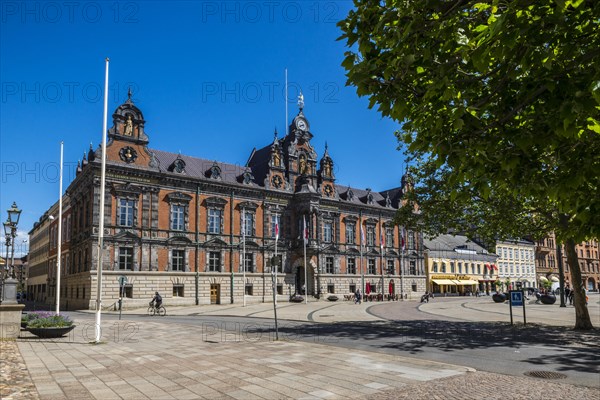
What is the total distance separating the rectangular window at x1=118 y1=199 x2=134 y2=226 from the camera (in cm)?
4194

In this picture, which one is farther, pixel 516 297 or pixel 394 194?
pixel 394 194

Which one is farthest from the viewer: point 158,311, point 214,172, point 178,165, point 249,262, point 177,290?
point 249,262

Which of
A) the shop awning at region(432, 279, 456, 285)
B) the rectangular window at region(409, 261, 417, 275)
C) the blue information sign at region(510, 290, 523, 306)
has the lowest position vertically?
the shop awning at region(432, 279, 456, 285)

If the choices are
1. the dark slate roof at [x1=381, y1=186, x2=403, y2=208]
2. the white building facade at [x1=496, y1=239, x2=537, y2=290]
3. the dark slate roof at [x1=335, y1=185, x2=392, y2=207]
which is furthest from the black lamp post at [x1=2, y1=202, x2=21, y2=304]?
the white building facade at [x1=496, y1=239, x2=537, y2=290]

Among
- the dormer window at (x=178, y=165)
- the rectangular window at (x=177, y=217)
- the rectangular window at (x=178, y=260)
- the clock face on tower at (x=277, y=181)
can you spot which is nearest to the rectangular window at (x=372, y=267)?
the clock face on tower at (x=277, y=181)

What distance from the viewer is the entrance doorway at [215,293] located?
46.9 metres

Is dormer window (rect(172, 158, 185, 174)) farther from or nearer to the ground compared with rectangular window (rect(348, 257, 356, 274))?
farther from the ground

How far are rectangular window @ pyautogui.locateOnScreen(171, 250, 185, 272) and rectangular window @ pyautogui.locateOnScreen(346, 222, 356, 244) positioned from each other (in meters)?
22.0

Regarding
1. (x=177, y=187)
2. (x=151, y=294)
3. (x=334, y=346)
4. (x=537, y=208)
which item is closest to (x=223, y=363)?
(x=334, y=346)

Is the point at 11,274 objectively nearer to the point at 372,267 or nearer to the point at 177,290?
the point at 177,290

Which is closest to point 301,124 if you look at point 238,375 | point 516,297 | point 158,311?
point 158,311

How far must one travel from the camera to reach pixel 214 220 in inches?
1898

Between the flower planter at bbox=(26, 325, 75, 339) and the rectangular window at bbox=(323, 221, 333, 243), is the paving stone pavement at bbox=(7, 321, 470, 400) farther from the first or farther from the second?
the rectangular window at bbox=(323, 221, 333, 243)

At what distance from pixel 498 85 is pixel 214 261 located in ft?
145
